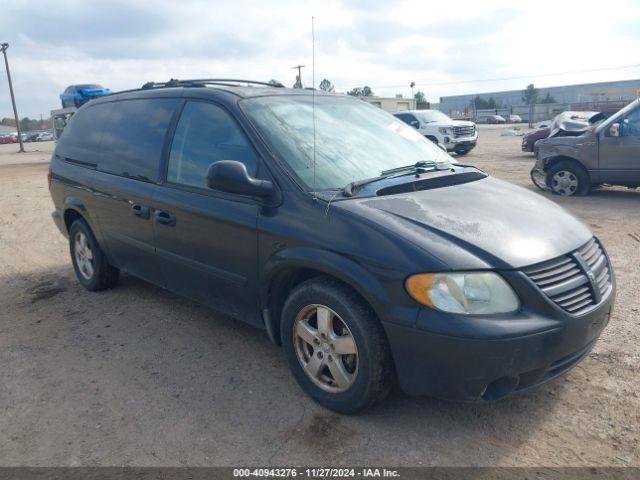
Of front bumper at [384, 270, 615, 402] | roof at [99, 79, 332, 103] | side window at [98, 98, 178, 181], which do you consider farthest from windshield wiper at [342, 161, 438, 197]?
side window at [98, 98, 178, 181]

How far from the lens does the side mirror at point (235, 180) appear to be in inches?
Answer: 120

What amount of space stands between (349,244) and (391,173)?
90 cm

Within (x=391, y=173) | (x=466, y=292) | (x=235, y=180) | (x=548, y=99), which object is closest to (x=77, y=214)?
(x=235, y=180)

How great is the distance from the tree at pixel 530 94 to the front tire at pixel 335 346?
100 metres

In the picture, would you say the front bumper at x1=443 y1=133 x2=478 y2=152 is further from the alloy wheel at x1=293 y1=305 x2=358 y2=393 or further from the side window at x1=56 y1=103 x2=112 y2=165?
the alloy wheel at x1=293 y1=305 x2=358 y2=393

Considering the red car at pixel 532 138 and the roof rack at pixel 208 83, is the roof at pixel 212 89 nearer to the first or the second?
the roof rack at pixel 208 83

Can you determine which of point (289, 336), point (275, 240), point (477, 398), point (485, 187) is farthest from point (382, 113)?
point (477, 398)

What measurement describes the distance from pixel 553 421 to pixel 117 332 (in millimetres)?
3199

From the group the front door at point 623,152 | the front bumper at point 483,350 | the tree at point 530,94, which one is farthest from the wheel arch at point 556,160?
the tree at point 530,94

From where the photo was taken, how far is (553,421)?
2900 mm

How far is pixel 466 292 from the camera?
8.36ft

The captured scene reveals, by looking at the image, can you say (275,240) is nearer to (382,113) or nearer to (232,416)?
(232,416)

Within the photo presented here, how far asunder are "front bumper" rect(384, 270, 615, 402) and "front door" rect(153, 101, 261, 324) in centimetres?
117

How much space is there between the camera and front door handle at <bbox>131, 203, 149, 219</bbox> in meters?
Answer: 4.09
